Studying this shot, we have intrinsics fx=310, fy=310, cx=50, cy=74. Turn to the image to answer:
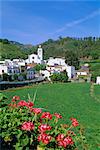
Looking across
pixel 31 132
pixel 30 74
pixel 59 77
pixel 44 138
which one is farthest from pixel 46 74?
pixel 44 138

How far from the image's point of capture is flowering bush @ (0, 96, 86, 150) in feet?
8.80

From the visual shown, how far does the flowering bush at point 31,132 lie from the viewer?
2684mm

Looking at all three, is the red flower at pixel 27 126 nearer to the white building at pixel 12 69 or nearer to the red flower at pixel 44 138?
the red flower at pixel 44 138

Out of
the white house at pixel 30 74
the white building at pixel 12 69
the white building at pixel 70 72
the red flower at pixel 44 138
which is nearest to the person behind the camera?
the red flower at pixel 44 138

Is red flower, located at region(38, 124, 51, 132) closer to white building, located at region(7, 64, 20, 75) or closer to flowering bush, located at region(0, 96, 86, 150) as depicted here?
flowering bush, located at region(0, 96, 86, 150)

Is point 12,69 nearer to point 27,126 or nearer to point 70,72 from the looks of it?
point 70,72

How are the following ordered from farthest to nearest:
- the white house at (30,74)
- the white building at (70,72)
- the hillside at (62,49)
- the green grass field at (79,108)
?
1. the hillside at (62,49)
2. the white building at (70,72)
3. the white house at (30,74)
4. the green grass field at (79,108)

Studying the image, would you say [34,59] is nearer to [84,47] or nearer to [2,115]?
[84,47]

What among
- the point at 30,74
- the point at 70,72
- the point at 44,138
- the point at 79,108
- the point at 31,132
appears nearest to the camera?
the point at 44,138

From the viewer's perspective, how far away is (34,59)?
62.2 meters

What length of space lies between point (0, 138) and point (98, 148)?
375 cm

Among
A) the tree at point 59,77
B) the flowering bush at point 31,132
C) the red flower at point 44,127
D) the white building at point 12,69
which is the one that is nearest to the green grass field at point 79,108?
the flowering bush at point 31,132

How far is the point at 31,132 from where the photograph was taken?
275 cm

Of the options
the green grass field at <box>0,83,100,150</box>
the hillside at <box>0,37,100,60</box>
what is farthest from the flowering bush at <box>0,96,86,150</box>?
the hillside at <box>0,37,100,60</box>
